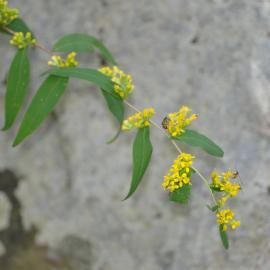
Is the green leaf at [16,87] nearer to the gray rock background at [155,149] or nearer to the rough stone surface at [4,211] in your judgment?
the gray rock background at [155,149]

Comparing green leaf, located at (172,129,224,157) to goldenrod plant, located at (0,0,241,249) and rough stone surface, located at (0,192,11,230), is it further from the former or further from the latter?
rough stone surface, located at (0,192,11,230)

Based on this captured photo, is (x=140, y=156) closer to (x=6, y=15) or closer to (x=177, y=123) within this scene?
(x=177, y=123)

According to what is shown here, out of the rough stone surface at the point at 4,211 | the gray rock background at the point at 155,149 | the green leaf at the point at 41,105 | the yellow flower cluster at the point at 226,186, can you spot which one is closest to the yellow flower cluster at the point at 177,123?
the yellow flower cluster at the point at 226,186

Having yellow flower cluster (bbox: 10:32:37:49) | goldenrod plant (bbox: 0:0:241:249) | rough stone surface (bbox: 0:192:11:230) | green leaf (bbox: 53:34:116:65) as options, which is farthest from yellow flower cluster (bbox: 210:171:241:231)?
rough stone surface (bbox: 0:192:11:230)

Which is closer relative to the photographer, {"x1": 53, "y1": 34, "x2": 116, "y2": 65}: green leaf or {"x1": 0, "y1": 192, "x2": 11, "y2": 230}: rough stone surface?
{"x1": 53, "y1": 34, "x2": 116, "y2": 65}: green leaf

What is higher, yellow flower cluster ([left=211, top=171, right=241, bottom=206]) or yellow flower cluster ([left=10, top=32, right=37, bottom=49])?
yellow flower cluster ([left=10, top=32, right=37, bottom=49])

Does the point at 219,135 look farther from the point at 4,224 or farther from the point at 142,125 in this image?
the point at 4,224

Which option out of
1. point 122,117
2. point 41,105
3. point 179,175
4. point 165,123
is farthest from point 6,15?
point 179,175
